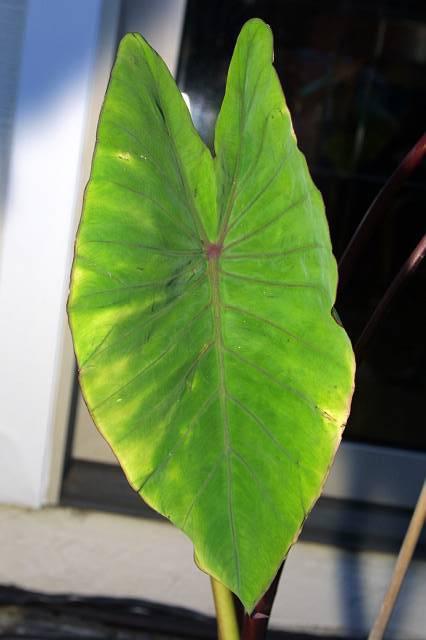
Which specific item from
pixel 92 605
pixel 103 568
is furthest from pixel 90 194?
pixel 103 568

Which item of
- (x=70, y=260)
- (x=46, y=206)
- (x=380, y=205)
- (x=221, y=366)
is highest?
(x=380, y=205)

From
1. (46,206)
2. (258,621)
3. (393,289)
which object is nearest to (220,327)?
(393,289)

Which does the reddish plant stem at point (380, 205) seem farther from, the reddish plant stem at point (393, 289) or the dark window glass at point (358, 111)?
the dark window glass at point (358, 111)

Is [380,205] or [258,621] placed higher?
[380,205]

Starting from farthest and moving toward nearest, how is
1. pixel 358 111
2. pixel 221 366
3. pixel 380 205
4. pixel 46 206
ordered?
pixel 358 111 → pixel 46 206 → pixel 380 205 → pixel 221 366

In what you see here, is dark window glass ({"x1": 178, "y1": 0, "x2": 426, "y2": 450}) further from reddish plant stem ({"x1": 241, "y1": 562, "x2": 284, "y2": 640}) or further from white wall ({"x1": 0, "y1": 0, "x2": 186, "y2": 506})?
reddish plant stem ({"x1": 241, "y1": 562, "x2": 284, "y2": 640})

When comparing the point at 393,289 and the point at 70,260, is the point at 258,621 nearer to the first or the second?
the point at 393,289

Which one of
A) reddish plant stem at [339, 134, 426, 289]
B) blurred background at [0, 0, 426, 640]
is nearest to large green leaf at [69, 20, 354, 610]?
reddish plant stem at [339, 134, 426, 289]

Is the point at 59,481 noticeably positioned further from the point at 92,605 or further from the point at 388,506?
the point at 388,506
